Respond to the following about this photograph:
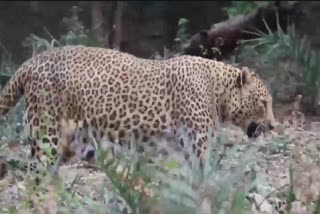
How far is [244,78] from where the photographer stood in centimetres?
708

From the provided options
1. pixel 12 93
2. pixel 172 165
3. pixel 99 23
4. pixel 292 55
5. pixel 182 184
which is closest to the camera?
pixel 182 184

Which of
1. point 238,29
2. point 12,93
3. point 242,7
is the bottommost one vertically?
point 12,93

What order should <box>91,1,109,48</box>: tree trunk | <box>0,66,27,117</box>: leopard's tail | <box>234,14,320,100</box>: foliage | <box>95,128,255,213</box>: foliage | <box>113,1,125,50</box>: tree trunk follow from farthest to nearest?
<box>113,1,125,50</box>: tree trunk < <box>91,1,109,48</box>: tree trunk < <box>234,14,320,100</box>: foliage < <box>0,66,27,117</box>: leopard's tail < <box>95,128,255,213</box>: foliage

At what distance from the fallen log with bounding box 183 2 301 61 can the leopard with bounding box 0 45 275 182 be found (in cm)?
417

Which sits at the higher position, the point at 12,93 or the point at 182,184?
the point at 12,93

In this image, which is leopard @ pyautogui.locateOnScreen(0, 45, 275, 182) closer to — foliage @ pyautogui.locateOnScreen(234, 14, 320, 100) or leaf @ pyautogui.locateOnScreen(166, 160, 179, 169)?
leaf @ pyautogui.locateOnScreen(166, 160, 179, 169)

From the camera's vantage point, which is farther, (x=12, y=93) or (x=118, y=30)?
(x=118, y=30)

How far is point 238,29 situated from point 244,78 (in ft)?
14.7

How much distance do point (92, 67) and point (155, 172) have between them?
243 centimetres

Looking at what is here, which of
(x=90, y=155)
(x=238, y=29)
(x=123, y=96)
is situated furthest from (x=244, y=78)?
(x=238, y=29)

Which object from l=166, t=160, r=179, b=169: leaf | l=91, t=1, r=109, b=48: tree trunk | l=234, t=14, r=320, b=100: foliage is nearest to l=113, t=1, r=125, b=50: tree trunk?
l=91, t=1, r=109, b=48: tree trunk

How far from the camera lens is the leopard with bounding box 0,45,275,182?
6.78 metres

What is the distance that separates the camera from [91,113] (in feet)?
22.6

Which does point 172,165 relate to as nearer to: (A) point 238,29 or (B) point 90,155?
(B) point 90,155
